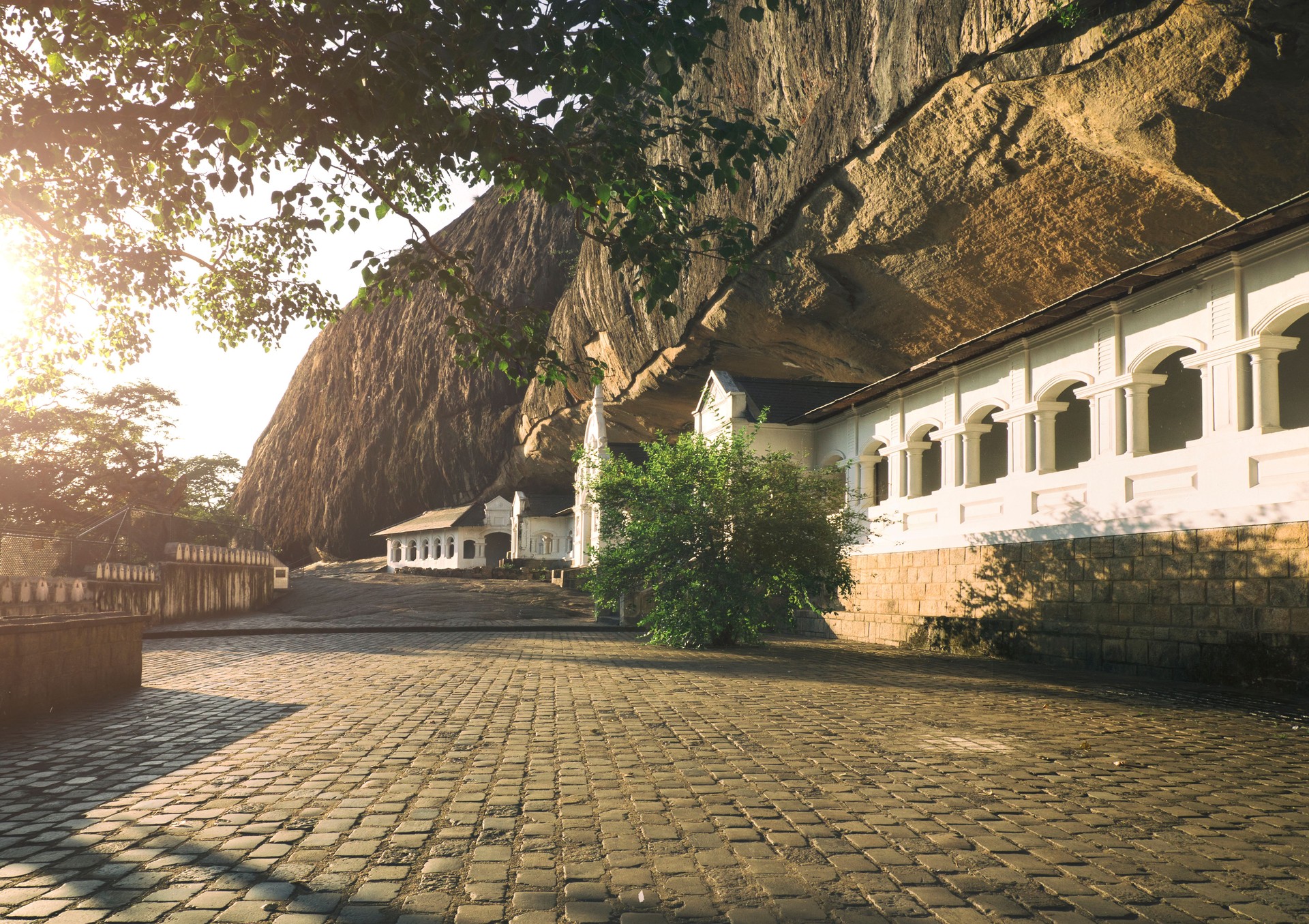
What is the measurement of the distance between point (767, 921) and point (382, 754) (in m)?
3.84

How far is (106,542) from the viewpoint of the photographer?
17844 millimetres

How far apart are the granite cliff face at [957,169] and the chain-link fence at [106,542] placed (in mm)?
9705

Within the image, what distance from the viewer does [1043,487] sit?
16250 millimetres

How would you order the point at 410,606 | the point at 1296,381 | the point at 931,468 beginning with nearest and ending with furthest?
the point at 1296,381, the point at 931,468, the point at 410,606

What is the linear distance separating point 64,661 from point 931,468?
17.5 meters

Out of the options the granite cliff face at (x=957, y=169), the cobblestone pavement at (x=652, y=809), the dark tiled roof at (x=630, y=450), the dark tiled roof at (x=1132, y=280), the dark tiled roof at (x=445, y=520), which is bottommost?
the cobblestone pavement at (x=652, y=809)

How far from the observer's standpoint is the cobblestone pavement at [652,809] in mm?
3588

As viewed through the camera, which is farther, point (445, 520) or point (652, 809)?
point (445, 520)

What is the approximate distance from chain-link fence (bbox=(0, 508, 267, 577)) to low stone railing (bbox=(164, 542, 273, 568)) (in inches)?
36.5

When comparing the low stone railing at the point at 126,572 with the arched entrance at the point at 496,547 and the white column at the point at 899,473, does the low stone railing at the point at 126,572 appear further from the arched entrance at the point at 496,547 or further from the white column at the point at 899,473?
the arched entrance at the point at 496,547

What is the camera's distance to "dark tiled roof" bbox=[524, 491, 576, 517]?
60.3 m

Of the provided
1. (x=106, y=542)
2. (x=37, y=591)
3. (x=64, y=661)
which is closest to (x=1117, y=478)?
(x=64, y=661)

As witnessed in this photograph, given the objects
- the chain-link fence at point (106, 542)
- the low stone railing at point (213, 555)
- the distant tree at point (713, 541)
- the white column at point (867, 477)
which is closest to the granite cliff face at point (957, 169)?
the white column at point (867, 477)

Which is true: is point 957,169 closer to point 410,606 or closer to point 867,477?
point 867,477
